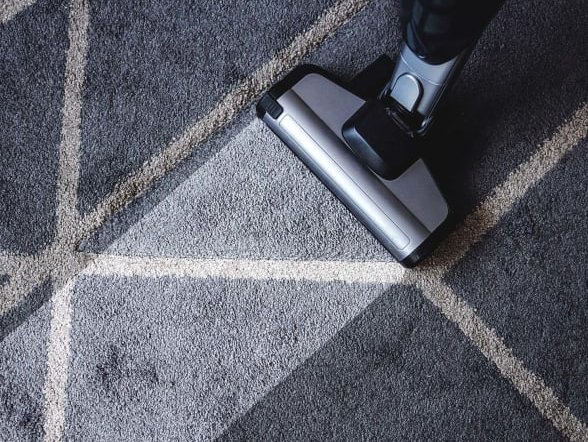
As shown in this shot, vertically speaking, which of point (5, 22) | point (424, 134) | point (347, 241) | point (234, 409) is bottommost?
point (234, 409)

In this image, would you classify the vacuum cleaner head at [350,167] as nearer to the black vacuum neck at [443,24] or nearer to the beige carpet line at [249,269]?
the beige carpet line at [249,269]

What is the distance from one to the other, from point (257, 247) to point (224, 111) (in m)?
0.20

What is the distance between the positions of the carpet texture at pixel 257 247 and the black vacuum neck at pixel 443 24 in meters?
0.27

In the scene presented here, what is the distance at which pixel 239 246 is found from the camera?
3.07ft

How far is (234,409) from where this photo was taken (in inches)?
35.8

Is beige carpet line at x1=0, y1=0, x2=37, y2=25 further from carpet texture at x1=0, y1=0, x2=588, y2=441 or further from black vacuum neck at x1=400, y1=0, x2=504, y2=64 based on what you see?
black vacuum neck at x1=400, y1=0, x2=504, y2=64

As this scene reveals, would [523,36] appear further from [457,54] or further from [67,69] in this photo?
[67,69]

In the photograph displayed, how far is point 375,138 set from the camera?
827 mm

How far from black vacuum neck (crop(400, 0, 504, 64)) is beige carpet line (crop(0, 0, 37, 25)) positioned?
591 mm

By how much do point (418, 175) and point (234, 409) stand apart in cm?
40

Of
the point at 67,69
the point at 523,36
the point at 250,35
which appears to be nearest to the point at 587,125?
the point at 523,36

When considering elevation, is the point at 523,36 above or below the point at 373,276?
above

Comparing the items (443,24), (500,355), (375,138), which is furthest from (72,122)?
(500,355)

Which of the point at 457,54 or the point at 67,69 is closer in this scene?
the point at 457,54
